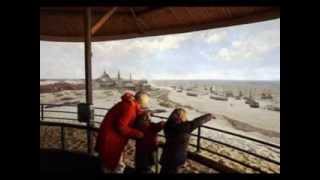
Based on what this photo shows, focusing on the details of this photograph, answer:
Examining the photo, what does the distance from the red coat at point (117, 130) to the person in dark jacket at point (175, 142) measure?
25 cm

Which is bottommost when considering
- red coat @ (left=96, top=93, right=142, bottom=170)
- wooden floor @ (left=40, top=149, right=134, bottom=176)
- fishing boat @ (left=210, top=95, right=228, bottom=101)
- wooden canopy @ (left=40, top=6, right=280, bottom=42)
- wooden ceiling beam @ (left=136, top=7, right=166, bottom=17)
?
wooden floor @ (left=40, top=149, right=134, bottom=176)

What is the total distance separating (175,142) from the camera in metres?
3.49

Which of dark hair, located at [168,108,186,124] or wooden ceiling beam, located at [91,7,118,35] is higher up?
wooden ceiling beam, located at [91,7,118,35]

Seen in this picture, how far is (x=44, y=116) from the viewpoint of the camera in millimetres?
3504

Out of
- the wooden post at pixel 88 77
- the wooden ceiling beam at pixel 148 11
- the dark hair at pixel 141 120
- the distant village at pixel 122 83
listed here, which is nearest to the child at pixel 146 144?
the dark hair at pixel 141 120

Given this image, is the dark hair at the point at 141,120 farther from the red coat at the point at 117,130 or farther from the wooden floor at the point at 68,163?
the wooden floor at the point at 68,163

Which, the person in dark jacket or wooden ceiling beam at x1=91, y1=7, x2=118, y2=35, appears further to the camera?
wooden ceiling beam at x1=91, y1=7, x2=118, y2=35

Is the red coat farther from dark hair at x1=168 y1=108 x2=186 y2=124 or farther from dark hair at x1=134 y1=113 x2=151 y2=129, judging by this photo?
dark hair at x1=168 y1=108 x2=186 y2=124

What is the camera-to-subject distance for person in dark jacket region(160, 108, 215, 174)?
3484 millimetres

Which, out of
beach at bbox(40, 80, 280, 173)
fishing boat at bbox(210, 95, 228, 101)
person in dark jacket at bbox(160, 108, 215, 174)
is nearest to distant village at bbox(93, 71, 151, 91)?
beach at bbox(40, 80, 280, 173)
